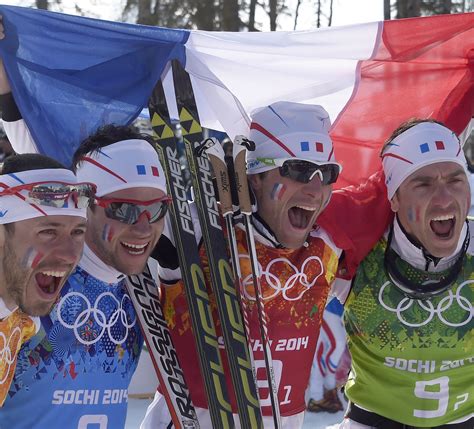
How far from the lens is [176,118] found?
392 cm

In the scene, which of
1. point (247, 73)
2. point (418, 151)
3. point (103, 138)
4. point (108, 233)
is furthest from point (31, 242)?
point (418, 151)

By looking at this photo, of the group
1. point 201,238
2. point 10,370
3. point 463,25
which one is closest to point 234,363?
point 201,238

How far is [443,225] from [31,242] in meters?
2.04

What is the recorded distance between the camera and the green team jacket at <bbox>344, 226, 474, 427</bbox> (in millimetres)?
3928

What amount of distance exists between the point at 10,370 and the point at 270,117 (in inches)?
67.2

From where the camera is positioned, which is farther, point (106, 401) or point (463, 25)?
point (463, 25)

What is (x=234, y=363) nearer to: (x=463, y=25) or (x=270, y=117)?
(x=270, y=117)

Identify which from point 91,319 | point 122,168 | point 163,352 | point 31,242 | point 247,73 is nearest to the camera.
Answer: point 31,242

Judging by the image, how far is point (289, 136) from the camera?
3.72 m

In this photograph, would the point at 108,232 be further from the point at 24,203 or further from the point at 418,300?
the point at 418,300

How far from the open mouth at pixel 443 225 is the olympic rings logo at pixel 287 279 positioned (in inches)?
25.4

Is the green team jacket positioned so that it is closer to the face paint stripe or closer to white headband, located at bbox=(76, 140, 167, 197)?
white headband, located at bbox=(76, 140, 167, 197)

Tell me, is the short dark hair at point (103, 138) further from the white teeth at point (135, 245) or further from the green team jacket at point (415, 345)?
the green team jacket at point (415, 345)

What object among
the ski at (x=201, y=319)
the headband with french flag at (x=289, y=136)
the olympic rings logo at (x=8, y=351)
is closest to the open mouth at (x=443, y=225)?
the headband with french flag at (x=289, y=136)
